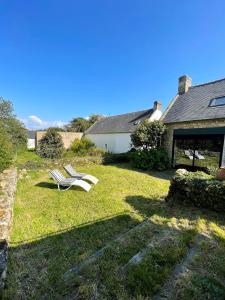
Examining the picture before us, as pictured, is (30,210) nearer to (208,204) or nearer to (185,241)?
(185,241)

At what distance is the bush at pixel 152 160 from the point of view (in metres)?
13.5

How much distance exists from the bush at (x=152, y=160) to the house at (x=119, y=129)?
19.0 feet

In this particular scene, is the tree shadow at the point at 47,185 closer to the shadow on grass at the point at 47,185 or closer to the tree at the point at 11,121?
the shadow on grass at the point at 47,185

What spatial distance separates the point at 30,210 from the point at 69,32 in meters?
12.1

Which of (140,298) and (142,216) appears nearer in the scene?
(140,298)

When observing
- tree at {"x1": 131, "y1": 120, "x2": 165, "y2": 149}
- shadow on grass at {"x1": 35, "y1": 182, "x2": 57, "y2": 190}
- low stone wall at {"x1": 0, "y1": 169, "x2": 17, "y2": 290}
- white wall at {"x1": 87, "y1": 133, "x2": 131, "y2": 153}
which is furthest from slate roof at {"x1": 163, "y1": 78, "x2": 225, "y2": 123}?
low stone wall at {"x1": 0, "y1": 169, "x2": 17, "y2": 290}

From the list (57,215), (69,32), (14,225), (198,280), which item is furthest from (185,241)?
(69,32)

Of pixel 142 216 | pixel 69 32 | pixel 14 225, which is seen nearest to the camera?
pixel 14 225

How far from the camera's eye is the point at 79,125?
44125 millimetres

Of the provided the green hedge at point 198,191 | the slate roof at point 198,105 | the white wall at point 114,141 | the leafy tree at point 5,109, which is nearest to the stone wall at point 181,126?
the slate roof at point 198,105

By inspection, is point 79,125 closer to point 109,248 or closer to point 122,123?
point 122,123

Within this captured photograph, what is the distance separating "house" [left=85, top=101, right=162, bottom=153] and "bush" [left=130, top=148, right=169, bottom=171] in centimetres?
580

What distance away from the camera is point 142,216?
18.0ft

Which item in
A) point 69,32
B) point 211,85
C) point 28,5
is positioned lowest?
point 211,85
